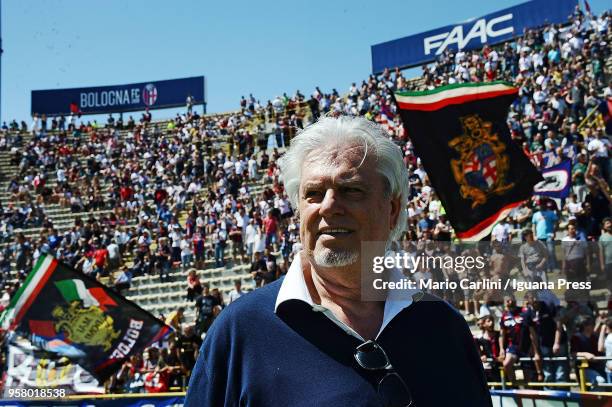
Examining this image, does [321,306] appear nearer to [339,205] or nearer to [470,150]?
[339,205]

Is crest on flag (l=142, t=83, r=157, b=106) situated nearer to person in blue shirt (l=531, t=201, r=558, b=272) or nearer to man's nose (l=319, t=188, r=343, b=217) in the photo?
person in blue shirt (l=531, t=201, r=558, b=272)

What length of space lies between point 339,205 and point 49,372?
6870mm

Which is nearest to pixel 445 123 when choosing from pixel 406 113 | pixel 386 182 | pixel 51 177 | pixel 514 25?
pixel 406 113

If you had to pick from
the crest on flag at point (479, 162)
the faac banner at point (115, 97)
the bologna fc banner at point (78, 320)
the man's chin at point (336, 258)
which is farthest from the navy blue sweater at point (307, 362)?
the faac banner at point (115, 97)

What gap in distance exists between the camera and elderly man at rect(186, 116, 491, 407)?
2.02 m

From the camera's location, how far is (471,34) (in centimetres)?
3409

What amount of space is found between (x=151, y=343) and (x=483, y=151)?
15.0 feet

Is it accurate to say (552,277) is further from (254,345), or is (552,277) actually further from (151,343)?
(151,343)

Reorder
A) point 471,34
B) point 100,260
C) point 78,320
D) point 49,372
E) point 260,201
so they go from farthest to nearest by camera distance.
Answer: point 471,34, point 100,260, point 260,201, point 78,320, point 49,372

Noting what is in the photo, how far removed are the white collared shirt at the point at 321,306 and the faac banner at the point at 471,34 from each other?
28966 millimetres

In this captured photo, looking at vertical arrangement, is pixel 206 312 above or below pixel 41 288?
below

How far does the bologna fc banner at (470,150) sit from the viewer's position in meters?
6.77

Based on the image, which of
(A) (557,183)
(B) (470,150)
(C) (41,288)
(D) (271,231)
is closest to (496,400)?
(B) (470,150)

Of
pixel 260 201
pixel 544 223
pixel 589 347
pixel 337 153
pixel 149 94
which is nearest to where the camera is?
pixel 337 153
